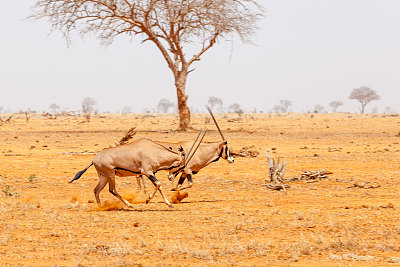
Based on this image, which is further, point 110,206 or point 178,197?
point 178,197

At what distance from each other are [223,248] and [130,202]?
5.05m

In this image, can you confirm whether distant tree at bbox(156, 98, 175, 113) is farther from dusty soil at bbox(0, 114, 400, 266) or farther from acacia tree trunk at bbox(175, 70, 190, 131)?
dusty soil at bbox(0, 114, 400, 266)

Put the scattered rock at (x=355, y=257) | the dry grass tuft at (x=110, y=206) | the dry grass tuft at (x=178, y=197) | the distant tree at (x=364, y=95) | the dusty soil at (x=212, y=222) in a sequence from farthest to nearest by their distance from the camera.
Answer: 1. the distant tree at (x=364, y=95)
2. the dry grass tuft at (x=178, y=197)
3. the dry grass tuft at (x=110, y=206)
4. the dusty soil at (x=212, y=222)
5. the scattered rock at (x=355, y=257)

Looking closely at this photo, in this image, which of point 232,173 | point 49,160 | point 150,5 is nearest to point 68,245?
point 232,173

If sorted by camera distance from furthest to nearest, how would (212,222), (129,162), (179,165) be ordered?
1. (179,165)
2. (129,162)
3. (212,222)

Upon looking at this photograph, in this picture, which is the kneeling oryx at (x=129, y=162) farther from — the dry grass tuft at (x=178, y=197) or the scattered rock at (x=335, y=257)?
the scattered rock at (x=335, y=257)

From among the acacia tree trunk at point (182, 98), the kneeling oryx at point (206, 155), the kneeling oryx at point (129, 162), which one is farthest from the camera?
the acacia tree trunk at point (182, 98)

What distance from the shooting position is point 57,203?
12.2 meters

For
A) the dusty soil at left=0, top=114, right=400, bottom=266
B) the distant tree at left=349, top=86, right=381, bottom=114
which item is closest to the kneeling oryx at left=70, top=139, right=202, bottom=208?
the dusty soil at left=0, top=114, right=400, bottom=266

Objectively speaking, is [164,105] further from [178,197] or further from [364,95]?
[178,197]

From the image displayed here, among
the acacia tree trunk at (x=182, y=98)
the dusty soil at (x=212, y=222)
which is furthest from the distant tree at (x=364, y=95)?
the dusty soil at (x=212, y=222)

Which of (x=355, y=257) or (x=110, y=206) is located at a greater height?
(x=355, y=257)

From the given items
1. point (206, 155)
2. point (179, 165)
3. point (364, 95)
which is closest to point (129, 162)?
point (179, 165)

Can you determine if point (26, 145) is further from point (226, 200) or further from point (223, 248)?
point (223, 248)
